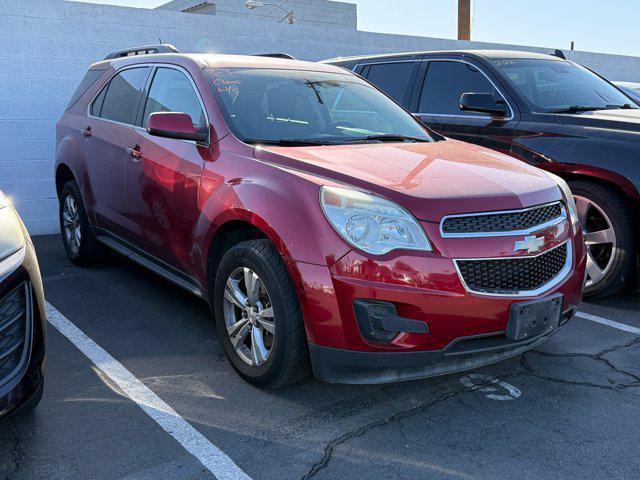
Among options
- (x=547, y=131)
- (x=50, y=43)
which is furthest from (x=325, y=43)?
(x=547, y=131)

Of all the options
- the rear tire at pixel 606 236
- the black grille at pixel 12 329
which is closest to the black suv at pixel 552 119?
the rear tire at pixel 606 236

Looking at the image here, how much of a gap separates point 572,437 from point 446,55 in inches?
161

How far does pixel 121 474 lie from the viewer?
2.69m

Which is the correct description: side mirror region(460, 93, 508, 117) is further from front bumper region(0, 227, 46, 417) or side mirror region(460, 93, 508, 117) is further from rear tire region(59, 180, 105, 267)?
front bumper region(0, 227, 46, 417)

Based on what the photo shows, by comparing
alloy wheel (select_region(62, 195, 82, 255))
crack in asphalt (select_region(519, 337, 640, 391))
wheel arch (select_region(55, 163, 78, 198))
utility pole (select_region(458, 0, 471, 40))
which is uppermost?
utility pole (select_region(458, 0, 471, 40))

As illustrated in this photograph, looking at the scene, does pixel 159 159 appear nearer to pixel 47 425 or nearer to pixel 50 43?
pixel 47 425

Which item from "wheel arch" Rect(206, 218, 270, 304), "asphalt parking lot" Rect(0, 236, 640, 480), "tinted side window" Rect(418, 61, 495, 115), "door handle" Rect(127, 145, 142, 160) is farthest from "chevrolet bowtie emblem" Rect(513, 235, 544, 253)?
"tinted side window" Rect(418, 61, 495, 115)

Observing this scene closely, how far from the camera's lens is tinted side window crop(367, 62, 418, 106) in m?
6.37

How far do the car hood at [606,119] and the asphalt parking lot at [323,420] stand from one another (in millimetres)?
1534

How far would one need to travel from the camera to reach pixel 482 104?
540cm

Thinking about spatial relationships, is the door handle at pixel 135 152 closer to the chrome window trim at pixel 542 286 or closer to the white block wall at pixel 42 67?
the chrome window trim at pixel 542 286

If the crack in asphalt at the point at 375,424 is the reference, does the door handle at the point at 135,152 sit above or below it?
above

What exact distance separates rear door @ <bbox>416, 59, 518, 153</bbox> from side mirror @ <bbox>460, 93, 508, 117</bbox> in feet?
0.18

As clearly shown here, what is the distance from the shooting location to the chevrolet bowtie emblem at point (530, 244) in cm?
308
